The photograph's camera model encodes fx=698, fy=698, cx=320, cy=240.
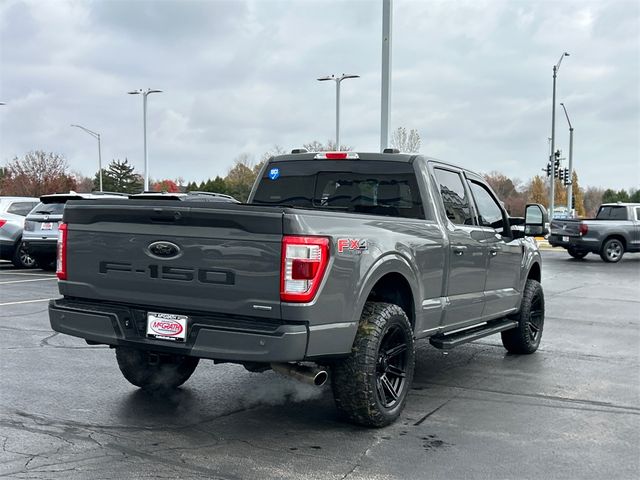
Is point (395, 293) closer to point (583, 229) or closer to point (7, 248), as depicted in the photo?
point (7, 248)

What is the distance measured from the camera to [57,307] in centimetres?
491

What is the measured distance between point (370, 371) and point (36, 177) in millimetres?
58547

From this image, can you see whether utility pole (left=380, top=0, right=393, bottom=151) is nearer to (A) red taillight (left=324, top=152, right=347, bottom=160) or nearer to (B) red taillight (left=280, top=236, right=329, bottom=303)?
(A) red taillight (left=324, top=152, right=347, bottom=160)

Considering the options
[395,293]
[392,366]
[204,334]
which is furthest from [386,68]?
[204,334]

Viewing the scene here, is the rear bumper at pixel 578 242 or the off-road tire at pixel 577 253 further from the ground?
the rear bumper at pixel 578 242

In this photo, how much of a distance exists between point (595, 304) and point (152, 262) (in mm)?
9833

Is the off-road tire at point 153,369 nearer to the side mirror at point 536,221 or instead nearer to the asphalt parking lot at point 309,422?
the asphalt parking lot at point 309,422

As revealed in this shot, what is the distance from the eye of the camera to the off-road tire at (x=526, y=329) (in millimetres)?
7617

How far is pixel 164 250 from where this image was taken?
4488 millimetres

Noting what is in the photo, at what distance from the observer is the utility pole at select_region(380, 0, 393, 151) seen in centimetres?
1591

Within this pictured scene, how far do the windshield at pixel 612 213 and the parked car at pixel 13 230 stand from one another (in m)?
Answer: 17.1

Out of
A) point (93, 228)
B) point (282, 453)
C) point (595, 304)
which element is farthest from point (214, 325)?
point (595, 304)

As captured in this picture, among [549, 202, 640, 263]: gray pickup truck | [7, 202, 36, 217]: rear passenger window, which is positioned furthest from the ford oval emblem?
[549, 202, 640, 263]: gray pickup truck

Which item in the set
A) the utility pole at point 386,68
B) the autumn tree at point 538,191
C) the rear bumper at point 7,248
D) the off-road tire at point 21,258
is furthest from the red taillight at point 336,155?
the autumn tree at point 538,191
